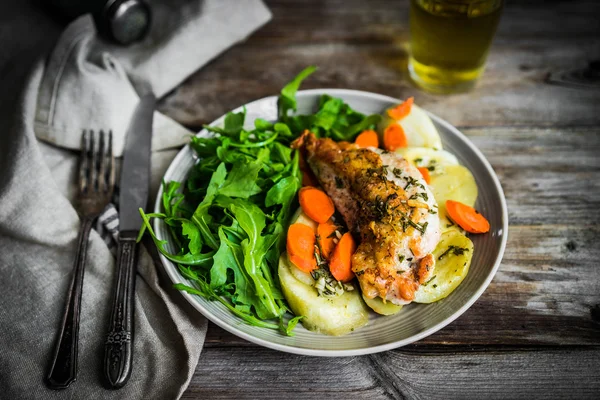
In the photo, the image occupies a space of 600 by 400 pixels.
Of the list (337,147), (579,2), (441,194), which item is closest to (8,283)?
(337,147)

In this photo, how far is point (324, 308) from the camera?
2.32m

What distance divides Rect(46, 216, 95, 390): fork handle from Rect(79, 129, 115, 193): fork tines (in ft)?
1.56

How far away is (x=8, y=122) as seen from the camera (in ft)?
10.8

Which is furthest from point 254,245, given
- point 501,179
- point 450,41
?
point 450,41

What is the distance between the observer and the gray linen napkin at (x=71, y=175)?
94.8 inches

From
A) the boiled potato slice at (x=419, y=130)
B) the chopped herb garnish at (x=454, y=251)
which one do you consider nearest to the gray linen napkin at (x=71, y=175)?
the chopped herb garnish at (x=454, y=251)

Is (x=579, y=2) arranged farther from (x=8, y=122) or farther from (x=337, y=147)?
(x=8, y=122)

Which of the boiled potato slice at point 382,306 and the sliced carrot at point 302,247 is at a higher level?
the sliced carrot at point 302,247

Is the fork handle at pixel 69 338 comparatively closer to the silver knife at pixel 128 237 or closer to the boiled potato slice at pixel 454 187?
the silver knife at pixel 128 237

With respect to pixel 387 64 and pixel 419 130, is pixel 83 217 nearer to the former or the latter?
pixel 419 130

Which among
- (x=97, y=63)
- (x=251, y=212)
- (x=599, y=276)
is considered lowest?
(x=599, y=276)

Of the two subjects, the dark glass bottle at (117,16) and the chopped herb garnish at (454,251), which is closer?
the chopped herb garnish at (454,251)

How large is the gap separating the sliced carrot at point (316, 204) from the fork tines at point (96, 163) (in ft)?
4.03

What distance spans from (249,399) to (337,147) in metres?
1.32
